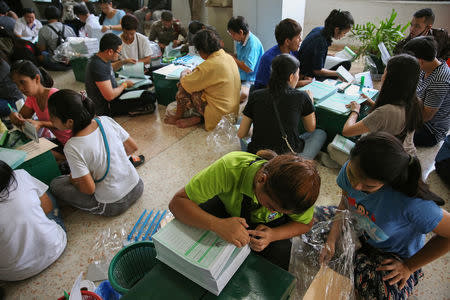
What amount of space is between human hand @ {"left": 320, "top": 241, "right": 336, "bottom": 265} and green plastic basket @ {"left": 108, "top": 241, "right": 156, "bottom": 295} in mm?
840

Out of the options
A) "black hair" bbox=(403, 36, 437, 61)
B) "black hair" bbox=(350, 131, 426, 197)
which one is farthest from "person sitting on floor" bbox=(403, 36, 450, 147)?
"black hair" bbox=(350, 131, 426, 197)

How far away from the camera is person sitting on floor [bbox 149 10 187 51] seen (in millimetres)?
4531

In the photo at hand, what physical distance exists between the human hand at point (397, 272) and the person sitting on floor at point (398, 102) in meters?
0.84

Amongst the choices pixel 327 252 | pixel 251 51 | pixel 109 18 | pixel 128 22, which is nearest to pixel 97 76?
pixel 128 22

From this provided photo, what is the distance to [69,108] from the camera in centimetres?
172

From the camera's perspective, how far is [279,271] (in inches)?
36.1

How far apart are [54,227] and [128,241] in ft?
1.53

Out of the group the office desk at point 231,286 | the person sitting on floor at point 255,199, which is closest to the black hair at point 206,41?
the person sitting on floor at point 255,199

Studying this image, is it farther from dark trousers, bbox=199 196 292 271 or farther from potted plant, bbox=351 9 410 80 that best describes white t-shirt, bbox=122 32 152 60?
dark trousers, bbox=199 196 292 271

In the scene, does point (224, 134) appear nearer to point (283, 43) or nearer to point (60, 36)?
point (283, 43)

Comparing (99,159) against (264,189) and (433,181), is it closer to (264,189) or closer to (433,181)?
(264,189)

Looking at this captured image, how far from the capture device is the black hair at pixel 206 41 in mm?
2662

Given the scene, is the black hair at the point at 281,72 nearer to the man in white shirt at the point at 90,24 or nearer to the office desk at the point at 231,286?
the office desk at the point at 231,286

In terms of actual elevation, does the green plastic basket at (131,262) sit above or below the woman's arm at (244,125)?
below
